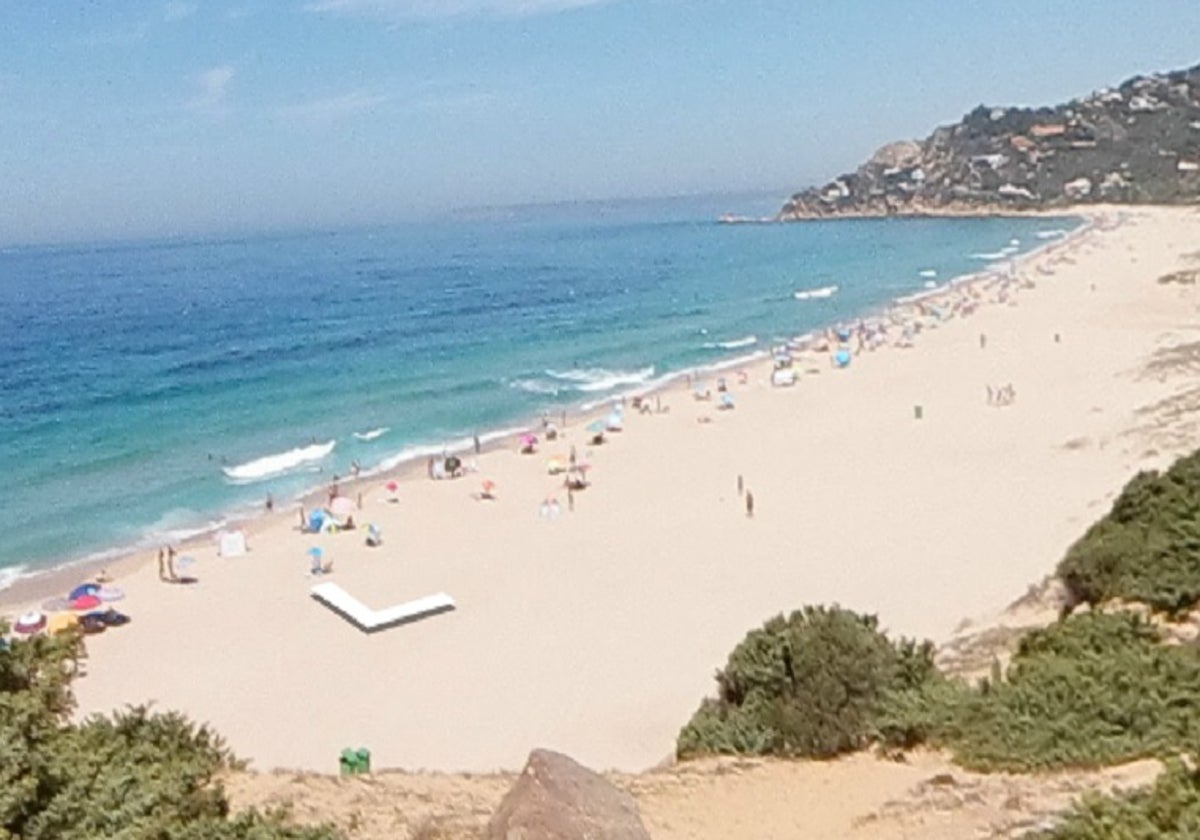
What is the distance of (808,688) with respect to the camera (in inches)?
368

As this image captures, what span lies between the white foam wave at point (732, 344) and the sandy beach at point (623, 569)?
47.8 ft

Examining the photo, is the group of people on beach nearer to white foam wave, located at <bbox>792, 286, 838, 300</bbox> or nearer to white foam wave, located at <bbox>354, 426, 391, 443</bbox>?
white foam wave, located at <bbox>354, 426, 391, 443</bbox>

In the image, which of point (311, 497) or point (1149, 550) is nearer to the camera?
point (1149, 550)

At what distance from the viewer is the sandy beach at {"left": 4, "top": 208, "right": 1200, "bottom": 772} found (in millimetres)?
15289

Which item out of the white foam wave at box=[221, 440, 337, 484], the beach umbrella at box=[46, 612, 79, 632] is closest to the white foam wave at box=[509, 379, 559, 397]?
the white foam wave at box=[221, 440, 337, 484]

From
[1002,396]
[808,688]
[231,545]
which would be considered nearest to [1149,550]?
[808,688]

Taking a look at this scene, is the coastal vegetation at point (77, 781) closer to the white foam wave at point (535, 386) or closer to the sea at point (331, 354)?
the sea at point (331, 354)

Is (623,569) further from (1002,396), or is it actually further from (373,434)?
(1002,396)

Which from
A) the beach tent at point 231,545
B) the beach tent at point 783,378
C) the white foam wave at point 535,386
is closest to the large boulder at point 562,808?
the beach tent at point 231,545

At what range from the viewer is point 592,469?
96.0 feet

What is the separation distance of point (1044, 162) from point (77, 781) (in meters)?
164

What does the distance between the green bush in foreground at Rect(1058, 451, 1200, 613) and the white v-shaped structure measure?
9.61 meters

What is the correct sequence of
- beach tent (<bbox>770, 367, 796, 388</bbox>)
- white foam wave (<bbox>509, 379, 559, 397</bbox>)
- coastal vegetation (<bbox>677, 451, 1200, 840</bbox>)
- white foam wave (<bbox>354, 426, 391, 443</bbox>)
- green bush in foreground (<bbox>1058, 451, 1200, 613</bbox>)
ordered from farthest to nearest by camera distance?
white foam wave (<bbox>509, 379, 559, 397</bbox>)
beach tent (<bbox>770, 367, 796, 388</bbox>)
white foam wave (<bbox>354, 426, 391, 443</bbox>)
green bush in foreground (<bbox>1058, 451, 1200, 613</bbox>)
coastal vegetation (<bbox>677, 451, 1200, 840</bbox>)

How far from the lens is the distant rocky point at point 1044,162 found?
453 ft
